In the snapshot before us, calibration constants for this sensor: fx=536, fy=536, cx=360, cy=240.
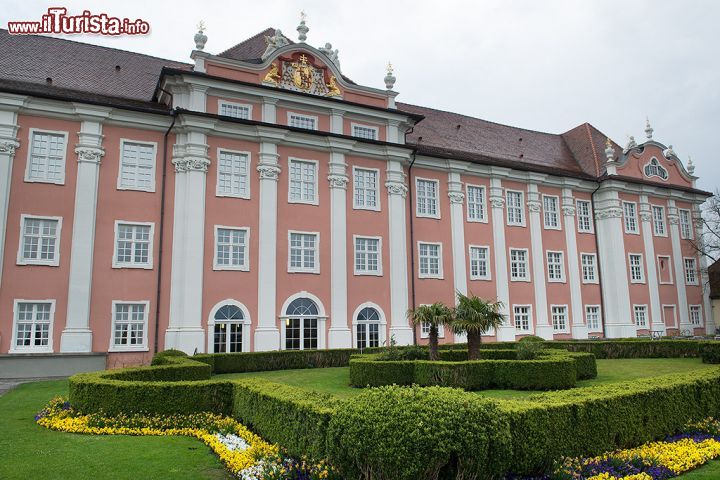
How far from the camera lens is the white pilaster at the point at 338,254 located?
25594 mm

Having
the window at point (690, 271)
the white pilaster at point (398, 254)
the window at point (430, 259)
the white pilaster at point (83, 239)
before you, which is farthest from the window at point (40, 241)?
the window at point (690, 271)

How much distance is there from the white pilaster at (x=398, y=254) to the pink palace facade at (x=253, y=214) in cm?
9

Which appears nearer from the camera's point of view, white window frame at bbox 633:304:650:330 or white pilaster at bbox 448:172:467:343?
white pilaster at bbox 448:172:467:343

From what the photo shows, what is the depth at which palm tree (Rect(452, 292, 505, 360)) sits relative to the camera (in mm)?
17080

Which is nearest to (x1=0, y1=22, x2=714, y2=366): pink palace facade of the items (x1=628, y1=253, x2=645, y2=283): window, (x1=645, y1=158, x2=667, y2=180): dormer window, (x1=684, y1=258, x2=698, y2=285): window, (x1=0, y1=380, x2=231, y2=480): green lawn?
(x1=628, y1=253, x2=645, y2=283): window

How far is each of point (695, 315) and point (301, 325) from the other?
3076 cm

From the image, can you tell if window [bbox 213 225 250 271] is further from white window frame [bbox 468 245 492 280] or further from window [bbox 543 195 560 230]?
window [bbox 543 195 560 230]

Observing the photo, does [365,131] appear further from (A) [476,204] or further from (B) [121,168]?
(B) [121,168]

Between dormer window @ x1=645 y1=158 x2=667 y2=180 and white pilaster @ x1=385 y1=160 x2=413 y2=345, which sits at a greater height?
dormer window @ x1=645 y1=158 x2=667 y2=180

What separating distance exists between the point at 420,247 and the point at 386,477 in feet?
77.4

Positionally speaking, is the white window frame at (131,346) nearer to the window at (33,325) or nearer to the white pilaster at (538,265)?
the window at (33,325)

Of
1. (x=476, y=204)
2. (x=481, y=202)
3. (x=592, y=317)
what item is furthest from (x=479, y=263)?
(x=592, y=317)

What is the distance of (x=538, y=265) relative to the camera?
3325 centimetres

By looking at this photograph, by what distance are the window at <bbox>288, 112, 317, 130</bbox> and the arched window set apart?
8652mm
